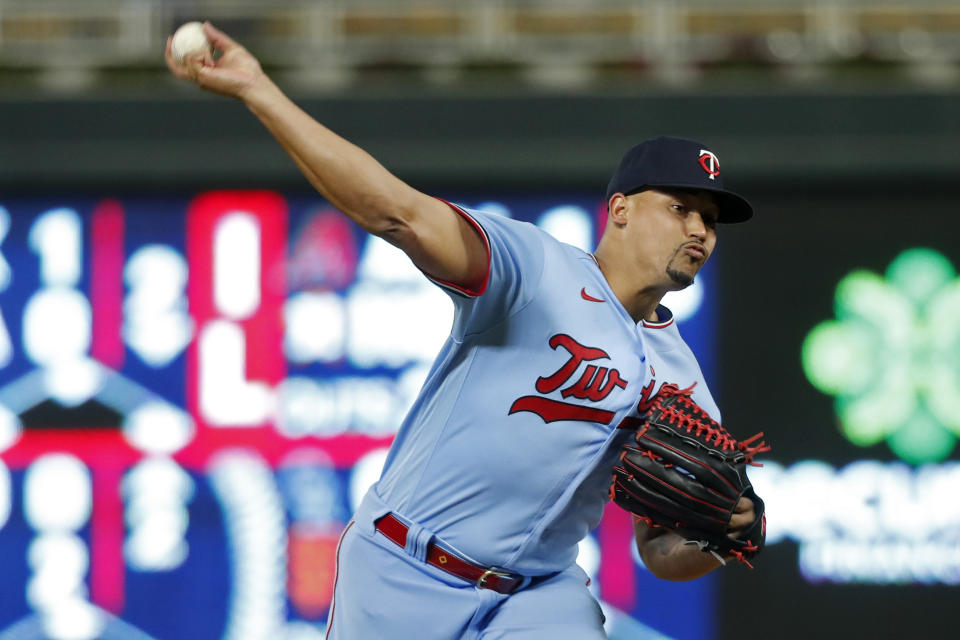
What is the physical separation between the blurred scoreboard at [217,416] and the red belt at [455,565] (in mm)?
2692

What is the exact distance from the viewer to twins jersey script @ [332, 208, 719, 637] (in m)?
2.46

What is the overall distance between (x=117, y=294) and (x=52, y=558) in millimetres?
1139

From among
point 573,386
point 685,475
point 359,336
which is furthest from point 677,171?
point 359,336

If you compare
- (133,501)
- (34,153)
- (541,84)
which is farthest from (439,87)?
(133,501)

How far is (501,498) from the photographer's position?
2.54 metres

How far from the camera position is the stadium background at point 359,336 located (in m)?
5.27

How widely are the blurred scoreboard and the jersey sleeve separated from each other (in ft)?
9.33

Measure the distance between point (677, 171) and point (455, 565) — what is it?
917mm

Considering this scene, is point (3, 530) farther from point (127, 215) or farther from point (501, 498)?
point (501, 498)

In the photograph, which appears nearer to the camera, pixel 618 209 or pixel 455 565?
pixel 455 565

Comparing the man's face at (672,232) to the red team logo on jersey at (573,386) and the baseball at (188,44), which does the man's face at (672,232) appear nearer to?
the red team logo on jersey at (573,386)

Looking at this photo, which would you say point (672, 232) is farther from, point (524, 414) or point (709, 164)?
point (524, 414)

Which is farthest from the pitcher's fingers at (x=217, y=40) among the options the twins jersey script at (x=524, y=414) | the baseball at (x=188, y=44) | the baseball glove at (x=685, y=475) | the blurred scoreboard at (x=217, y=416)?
the blurred scoreboard at (x=217, y=416)

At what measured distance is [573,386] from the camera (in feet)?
8.19
